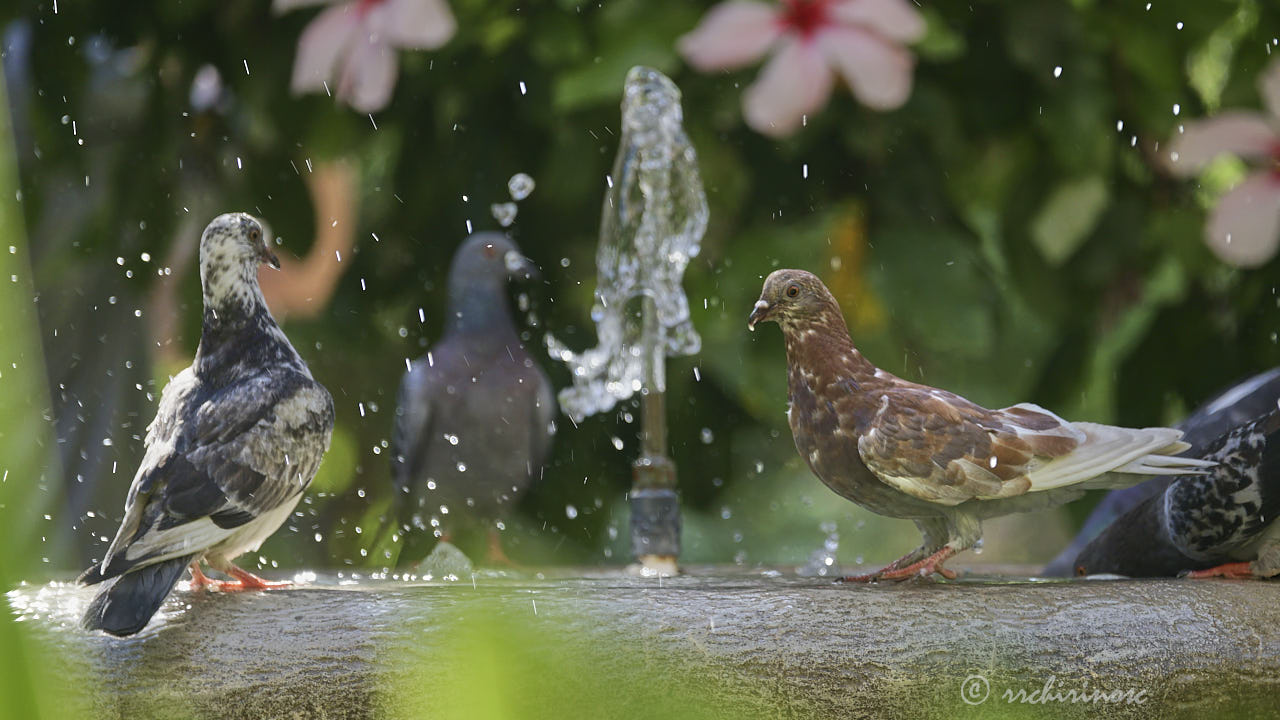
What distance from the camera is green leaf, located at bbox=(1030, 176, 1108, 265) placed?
2.03 m

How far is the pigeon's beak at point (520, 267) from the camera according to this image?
2.26 meters

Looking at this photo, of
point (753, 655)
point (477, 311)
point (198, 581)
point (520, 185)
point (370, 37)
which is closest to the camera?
point (753, 655)

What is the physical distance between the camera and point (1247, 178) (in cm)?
168

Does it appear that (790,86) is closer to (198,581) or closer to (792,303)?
(792,303)

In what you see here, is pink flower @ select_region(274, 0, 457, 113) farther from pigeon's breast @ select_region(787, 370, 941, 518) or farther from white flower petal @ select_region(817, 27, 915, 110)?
pigeon's breast @ select_region(787, 370, 941, 518)

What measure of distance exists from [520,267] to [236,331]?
89cm

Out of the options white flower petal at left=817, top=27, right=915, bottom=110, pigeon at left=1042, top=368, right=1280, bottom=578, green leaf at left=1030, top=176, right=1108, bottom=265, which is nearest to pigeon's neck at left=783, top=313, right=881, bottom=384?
white flower petal at left=817, top=27, right=915, bottom=110

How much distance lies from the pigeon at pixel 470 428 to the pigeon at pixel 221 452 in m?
0.80

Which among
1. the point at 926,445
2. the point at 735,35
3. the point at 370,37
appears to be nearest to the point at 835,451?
the point at 926,445

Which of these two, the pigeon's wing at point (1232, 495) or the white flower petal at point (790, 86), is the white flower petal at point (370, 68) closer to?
the white flower petal at point (790, 86)

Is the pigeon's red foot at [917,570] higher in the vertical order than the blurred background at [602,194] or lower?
lower

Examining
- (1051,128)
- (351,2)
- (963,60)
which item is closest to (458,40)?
(351,2)

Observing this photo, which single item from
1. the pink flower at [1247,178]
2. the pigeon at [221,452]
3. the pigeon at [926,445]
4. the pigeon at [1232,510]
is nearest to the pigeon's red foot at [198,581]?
the pigeon at [221,452]

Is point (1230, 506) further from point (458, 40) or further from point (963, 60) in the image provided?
point (458, 40)
